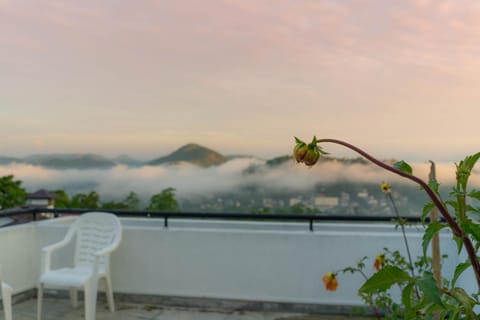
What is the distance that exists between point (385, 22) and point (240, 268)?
2.64 m

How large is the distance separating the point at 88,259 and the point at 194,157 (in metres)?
1.77

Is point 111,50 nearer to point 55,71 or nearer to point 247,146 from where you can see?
point 55,71

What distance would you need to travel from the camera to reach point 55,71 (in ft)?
16.8

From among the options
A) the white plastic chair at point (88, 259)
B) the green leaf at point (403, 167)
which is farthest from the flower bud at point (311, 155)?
the white plastic chair at point (88, 259)

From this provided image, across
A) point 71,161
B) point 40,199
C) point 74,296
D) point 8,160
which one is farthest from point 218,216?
point 8,160

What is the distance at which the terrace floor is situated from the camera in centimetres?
339

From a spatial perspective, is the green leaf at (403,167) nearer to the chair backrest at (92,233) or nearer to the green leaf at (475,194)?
the green leaf at (475,194)

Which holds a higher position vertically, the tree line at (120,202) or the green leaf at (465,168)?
the green leaf at (465,168)

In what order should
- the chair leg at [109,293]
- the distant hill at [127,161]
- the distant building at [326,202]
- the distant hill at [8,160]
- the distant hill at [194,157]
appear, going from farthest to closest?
the distant hill at [8,160] < the distant hill at [127,161] < the distant hill at [194,157] < the distant building at [326,202] < the chair leg at [109,293]

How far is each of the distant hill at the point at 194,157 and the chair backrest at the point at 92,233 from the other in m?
1.49

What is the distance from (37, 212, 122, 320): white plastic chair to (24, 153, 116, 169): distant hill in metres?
1.73

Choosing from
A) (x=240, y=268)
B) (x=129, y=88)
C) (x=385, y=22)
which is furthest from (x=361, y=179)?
(x=129, y=88)

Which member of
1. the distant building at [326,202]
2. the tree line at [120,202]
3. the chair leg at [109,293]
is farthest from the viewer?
the tree line at [120,202]

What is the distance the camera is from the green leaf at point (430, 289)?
0.57 m
